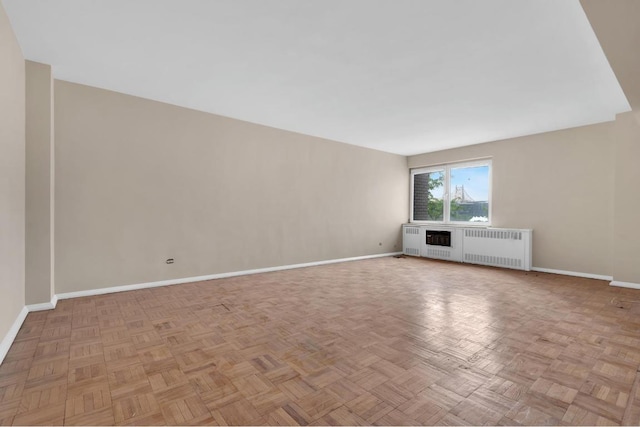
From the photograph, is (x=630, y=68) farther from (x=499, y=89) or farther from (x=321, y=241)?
(x=321, y=241)

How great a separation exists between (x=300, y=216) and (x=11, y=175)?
3774mm

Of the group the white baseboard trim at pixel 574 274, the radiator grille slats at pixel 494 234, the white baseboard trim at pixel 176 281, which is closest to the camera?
the white baseboard trim at pixel 176 281

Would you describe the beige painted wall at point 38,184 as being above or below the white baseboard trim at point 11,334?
above

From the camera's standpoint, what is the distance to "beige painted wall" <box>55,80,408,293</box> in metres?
3.48

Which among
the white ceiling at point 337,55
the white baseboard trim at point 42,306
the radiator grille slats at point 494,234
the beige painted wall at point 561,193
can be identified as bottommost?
the white baseboard trim at point 42,306

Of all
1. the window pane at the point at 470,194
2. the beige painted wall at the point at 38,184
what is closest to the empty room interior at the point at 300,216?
the beige painted wall at the point at 38,184

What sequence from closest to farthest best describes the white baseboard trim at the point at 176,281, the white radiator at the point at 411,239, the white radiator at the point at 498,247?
the white baseboard trim at the point at 176,281
the white radiator at the point at 498,247
the white radiator at the point at 411,239

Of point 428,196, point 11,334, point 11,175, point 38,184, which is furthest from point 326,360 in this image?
point 428,196

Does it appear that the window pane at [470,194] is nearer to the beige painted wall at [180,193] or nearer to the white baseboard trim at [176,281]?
the beige painted wall at [180,193]

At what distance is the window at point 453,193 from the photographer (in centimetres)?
621

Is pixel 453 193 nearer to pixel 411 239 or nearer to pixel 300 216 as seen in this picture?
pixel 411 239

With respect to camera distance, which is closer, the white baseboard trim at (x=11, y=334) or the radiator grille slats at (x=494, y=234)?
the white baseboard trim at (x=11, y=334)

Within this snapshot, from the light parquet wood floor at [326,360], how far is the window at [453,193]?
9.50ft

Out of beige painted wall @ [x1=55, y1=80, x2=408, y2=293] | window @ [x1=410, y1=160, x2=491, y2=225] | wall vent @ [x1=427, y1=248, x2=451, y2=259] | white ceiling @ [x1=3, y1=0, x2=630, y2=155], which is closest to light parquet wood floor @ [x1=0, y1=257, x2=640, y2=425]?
beige painted wall @ [x1=55, y1=80, x2=408, y2=293]
